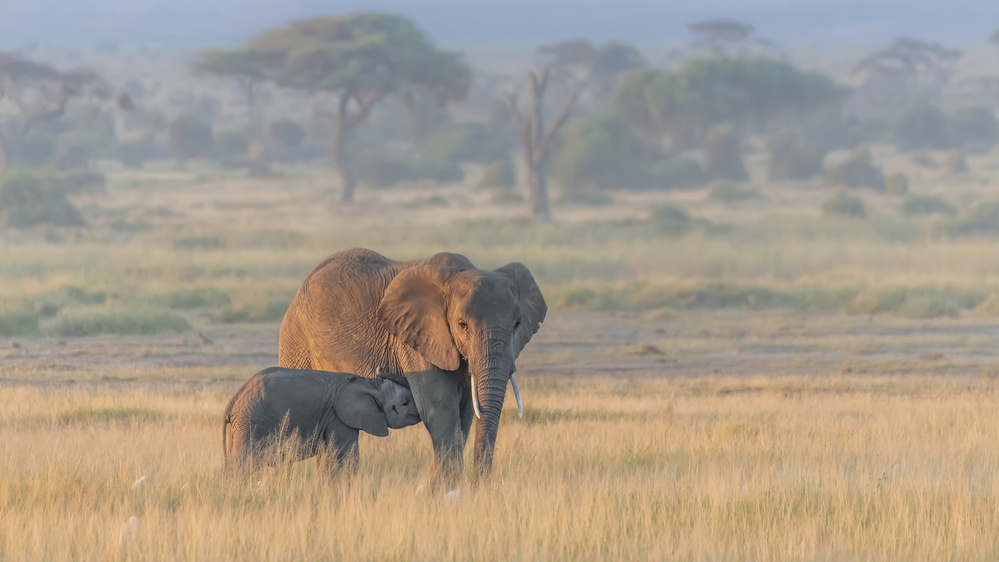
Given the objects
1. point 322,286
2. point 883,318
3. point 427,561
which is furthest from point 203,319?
point 427,561

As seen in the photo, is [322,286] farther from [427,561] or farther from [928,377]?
[928,377]

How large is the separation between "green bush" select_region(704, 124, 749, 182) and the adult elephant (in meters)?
51.0

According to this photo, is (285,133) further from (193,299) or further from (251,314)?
(251,314)

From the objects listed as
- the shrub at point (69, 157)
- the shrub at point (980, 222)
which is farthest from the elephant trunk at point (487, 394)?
the shrub at point (69, 157)

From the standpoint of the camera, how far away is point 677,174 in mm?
59344

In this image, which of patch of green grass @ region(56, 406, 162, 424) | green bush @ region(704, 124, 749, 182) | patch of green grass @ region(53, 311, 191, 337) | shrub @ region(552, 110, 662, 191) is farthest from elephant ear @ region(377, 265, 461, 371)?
green bush @ region(704, 124, 749, 182)

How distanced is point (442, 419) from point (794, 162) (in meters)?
54.0

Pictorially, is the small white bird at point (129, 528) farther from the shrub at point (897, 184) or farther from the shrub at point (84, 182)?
the shrub at point (897, 184)

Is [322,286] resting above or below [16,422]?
above

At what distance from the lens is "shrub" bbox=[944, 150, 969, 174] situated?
63562mm

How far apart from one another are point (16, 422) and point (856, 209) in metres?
43.5

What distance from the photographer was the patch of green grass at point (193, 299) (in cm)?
2725

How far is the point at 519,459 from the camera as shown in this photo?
382 inches

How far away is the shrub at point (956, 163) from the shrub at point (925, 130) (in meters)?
3.98
